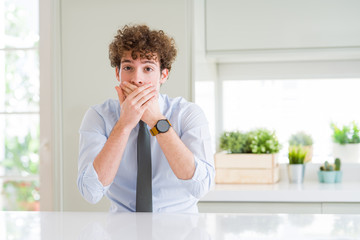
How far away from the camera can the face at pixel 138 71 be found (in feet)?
5.04

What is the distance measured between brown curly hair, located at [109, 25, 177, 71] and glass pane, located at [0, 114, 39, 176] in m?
1.35

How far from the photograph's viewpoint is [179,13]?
2441 millimetres

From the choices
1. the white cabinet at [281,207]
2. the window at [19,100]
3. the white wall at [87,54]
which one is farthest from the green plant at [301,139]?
the window at [19,100]

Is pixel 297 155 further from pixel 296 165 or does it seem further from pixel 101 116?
pixel 101 116

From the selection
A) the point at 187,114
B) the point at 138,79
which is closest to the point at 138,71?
the point at 138,79

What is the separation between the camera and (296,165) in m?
2.65

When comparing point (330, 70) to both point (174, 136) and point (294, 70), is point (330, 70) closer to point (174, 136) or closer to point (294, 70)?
point (294, 70)

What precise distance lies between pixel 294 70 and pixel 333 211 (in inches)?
44.7

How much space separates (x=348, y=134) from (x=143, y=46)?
75.4 inches

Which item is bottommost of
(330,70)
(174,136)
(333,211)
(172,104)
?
(333,211)

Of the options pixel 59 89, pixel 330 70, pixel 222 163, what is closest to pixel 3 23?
pixel 59 89

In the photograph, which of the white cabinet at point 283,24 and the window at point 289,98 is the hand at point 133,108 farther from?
the window at point 289,98

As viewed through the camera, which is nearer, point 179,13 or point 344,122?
point 179,13

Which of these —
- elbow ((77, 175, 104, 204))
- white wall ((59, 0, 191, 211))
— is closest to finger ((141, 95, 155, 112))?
elbow ((77, 175, 104, 204))
